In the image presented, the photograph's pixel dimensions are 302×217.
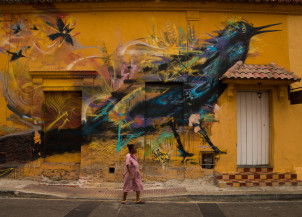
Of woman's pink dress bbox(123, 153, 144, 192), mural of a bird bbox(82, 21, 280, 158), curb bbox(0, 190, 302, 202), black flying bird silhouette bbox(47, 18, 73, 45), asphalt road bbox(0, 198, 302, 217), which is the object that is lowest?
asphalt road bbox(0, 198, 302, 217)

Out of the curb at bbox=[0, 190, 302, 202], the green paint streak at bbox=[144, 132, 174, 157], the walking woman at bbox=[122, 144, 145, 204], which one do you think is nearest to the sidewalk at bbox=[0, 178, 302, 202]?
the curb at bbox=[0, 190, 302, 202]

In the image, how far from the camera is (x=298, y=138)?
836cm

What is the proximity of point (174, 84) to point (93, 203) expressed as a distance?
173 inches

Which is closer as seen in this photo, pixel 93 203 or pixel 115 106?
Result: pixel 93 203

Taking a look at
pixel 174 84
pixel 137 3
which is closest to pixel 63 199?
pixel 174 84

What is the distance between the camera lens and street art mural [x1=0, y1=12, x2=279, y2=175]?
8.25 m

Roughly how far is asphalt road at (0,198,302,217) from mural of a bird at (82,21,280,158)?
2.12 m

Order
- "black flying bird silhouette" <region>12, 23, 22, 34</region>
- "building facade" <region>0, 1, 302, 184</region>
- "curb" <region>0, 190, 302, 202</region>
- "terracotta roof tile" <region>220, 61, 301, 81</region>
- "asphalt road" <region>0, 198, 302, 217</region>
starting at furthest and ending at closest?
"black flying bird silhouette" <region>12, 23, 22, 34</region> → "building facade" <region>0, 1, 302, 184</region> → "terracotta roof tile" <region>220, 61, 301, 81</region> → "curb" <region>0, 190, 302, 202</region> → "asphalt road" <region>0, 198, 302, 217</region>

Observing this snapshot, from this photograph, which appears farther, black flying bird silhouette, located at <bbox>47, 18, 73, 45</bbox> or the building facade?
black flying bird silhouette, located at <bbox>47, 18, 73, 45</bbox>

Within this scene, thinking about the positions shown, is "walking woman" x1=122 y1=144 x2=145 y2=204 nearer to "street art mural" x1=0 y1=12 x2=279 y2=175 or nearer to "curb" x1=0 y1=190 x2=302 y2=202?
"curb" x1=0 y1=190 x2=302 y2=202

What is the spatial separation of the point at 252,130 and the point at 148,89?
371 centimetres

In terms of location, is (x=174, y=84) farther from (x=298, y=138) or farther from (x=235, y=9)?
(x=298, y=138)

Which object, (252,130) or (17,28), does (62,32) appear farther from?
(252,130)

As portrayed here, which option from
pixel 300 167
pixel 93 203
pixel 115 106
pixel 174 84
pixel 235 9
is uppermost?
pixel 235 9
